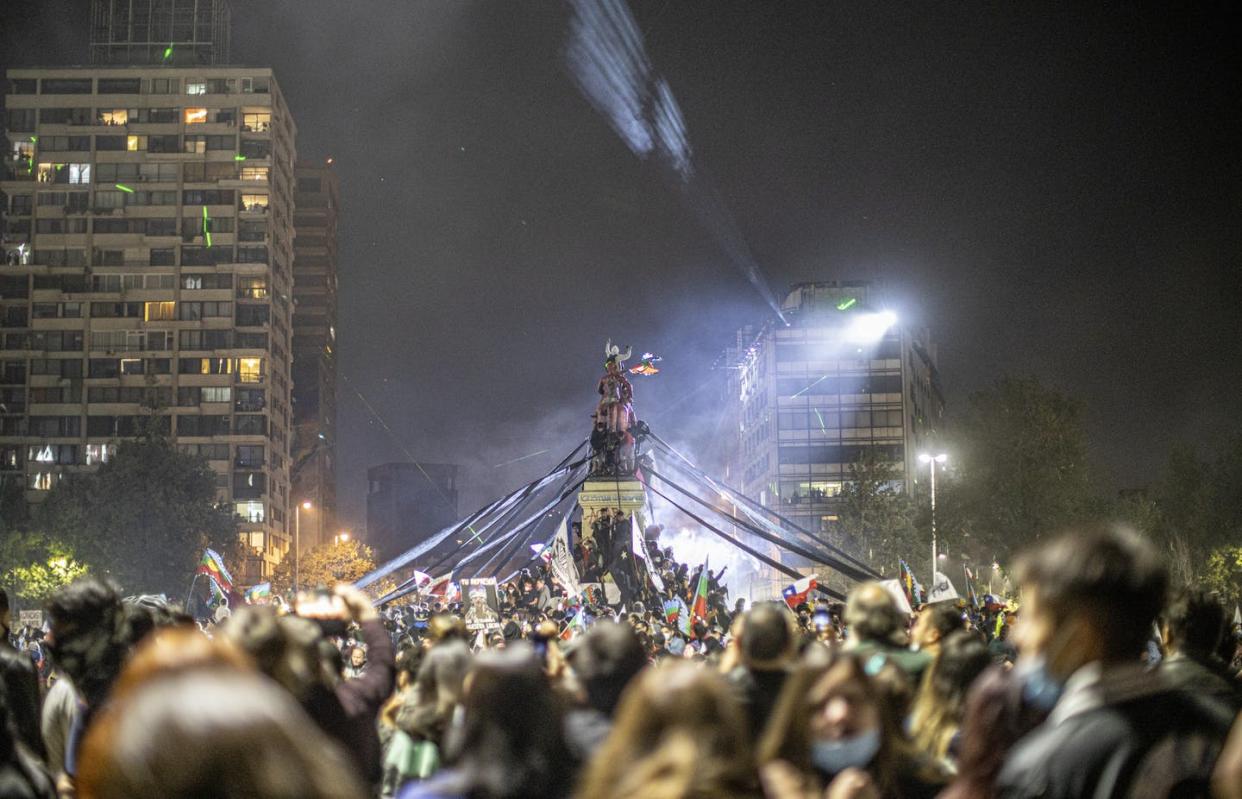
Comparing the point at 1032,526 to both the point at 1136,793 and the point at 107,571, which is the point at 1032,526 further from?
the point at 1136,793

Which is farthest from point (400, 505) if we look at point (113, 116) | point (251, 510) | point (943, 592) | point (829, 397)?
point (943, 592)

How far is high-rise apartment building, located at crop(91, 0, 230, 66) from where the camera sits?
111m

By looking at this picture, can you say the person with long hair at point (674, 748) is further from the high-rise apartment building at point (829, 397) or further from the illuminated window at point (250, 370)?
the illuminated window at point (250, 370)

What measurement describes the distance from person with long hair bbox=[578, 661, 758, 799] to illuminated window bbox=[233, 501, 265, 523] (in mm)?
101482

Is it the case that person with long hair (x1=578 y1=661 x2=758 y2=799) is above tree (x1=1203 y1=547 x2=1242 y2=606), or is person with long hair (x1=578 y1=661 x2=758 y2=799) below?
above

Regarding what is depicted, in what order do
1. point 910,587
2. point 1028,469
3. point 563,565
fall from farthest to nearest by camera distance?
1. point 1028,469
2. point 563,565
3. point 910,587

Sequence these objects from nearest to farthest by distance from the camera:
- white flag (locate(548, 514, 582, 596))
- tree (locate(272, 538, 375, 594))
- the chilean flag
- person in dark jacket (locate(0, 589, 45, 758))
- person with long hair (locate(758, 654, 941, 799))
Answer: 1. person with long hair (locate(758, 654, 941, 799))
2. person in dark jacket (locate(0, 589, 45, 758))
3. the chilean flag
4. white flag (locate(548, 514, 582, 596))
5. tree (locate(272, 538, 375, 594))

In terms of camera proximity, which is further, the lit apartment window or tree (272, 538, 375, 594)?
the lit apartment window

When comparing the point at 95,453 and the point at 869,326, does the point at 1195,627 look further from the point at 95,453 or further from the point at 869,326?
the point at 95,453

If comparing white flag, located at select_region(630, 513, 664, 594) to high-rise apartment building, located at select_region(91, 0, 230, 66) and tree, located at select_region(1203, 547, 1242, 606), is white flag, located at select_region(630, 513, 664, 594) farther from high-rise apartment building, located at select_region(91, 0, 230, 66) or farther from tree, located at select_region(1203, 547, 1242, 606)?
high-rise apartment building, located at select_region(91, 0, 230, 66)

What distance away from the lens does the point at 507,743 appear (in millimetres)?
3955

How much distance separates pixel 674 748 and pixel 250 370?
102815mm

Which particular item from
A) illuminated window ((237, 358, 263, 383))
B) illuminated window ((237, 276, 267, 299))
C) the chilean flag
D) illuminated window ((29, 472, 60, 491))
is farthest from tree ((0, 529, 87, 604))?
the chilean flag

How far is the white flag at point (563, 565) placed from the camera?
32094 millimetres
